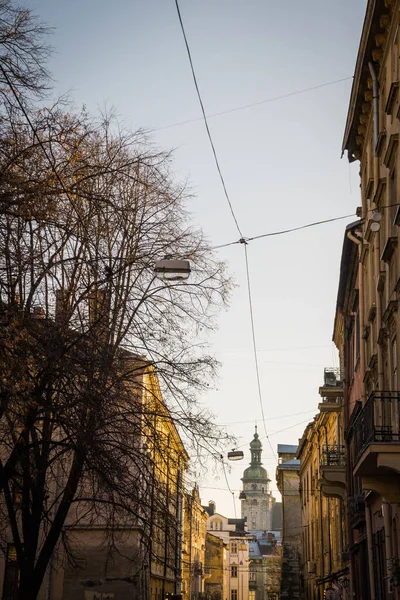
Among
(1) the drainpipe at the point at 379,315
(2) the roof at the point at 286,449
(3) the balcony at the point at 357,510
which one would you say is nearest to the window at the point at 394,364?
(1) the drainpipe at the point at 379,315

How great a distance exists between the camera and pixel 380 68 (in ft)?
57.4

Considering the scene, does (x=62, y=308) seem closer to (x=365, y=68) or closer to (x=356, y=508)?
(x=365, y=68)

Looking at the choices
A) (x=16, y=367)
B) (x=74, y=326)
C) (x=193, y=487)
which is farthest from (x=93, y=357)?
(x=193, y=487)

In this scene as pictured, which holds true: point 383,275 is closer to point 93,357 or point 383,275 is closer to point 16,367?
point 93,357

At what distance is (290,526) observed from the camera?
64.3 metres

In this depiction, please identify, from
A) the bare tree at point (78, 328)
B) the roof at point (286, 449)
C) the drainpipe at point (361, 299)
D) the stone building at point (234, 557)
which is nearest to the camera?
the bare tree at point (78, 328)

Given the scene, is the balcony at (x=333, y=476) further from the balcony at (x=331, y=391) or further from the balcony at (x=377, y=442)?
the balcony at (x=377, y=442)

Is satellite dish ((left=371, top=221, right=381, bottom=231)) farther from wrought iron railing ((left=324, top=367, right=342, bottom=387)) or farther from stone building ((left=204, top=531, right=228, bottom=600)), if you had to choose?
stone building ((left=204, top=531, right=228, bottom=600))

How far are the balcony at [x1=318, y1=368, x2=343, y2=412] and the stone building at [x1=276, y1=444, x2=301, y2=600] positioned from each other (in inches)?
1234

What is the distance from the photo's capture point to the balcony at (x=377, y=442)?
41.8ft

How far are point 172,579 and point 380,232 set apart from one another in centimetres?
2901

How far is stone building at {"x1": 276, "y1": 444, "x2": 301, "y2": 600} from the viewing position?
5934 cm

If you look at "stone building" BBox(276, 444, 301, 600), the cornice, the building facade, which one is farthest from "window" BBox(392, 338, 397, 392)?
"stone building" BBox(276, 444, 301, 600)

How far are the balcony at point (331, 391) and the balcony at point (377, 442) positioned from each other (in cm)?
1292
